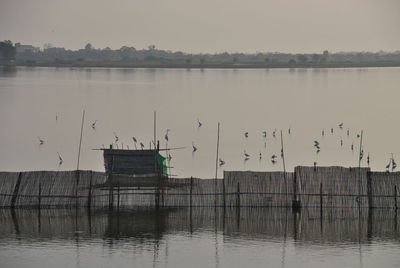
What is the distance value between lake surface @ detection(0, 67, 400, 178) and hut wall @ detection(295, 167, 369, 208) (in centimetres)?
1544

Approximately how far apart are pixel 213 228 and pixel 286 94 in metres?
88.9

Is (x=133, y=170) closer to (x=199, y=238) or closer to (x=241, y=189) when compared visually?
(x=241, y=189)

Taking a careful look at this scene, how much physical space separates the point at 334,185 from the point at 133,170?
24.9ft

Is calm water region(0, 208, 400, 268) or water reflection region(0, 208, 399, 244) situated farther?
water reflection region(0, 208, 399, 244)

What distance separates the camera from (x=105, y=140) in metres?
64.1

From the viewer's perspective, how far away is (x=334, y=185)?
30.9 m

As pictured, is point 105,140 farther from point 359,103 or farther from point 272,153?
point 359,103

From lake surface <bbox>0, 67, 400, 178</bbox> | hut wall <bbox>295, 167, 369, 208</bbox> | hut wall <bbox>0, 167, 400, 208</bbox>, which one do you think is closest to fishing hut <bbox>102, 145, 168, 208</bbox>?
→ hut wall <bbox>0, 167, 400, 208</bbox>

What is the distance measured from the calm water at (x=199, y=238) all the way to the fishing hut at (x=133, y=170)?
0.98 meters

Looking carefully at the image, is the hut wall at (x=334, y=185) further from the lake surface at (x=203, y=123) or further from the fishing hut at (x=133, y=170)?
the lake surface at (x=203, y=123)

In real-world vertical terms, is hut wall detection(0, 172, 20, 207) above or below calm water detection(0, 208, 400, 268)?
above

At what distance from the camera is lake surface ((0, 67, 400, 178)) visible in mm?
53359

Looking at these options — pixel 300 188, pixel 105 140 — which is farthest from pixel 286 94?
pixel 300 188

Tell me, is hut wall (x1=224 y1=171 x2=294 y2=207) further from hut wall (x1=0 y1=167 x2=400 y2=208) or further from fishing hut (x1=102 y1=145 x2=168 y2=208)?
fishing hut (x1=102 y1=145 x2=168 y2=208)
